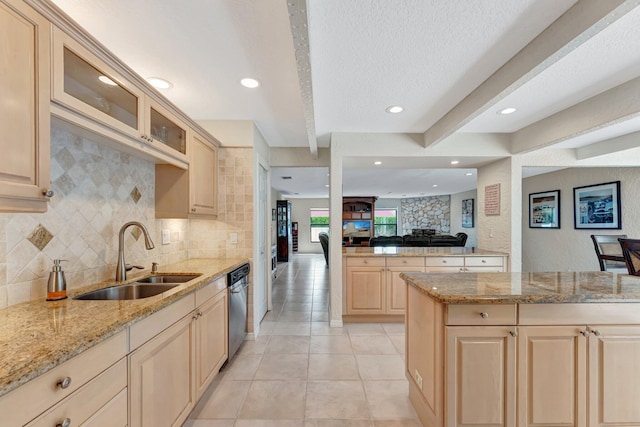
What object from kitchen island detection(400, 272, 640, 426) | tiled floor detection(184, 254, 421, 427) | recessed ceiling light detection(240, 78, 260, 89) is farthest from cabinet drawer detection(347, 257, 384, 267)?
recessed ceiling light detection(240, 78, 260, 89)

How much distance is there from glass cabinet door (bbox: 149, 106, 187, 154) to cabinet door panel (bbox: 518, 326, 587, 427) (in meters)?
2.54

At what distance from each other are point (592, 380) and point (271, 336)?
2601 mm

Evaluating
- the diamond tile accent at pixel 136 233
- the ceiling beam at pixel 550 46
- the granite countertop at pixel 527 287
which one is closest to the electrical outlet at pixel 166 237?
the diamond tile accent at pixel 136 233

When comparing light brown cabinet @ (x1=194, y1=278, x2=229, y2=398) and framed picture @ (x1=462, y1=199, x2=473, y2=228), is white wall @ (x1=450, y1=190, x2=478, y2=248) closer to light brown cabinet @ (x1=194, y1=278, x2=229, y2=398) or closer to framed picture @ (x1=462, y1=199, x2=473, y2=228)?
framed picture @ (x1=462, y1=199, x2=473, y2=228)

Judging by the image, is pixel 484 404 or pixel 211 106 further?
pixel 211 106

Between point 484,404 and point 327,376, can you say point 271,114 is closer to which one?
point 327,376

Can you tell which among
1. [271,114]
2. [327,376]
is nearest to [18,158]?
[271,114]

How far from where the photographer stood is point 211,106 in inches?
102

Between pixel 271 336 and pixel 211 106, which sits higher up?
pixel 211 106

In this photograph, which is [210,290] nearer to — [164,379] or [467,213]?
[164,379]

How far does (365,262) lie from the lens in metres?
3.41

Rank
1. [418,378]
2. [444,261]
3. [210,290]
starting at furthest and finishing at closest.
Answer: [444,261]
[210,290]
[418,378]

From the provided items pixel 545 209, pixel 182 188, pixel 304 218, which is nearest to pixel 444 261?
pixel 182 188

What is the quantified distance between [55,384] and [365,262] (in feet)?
9.62
